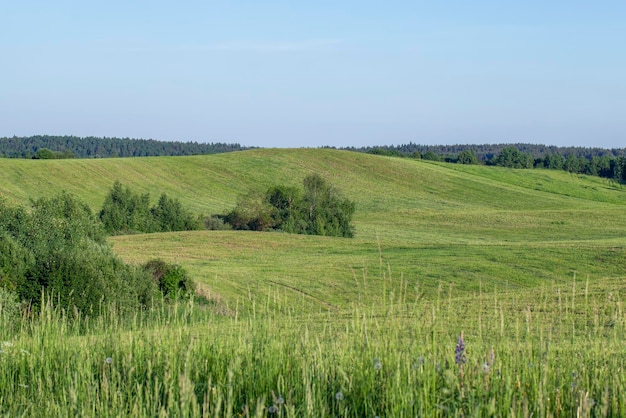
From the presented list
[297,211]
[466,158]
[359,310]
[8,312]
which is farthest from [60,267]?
[466,158]

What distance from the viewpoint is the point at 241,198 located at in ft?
188

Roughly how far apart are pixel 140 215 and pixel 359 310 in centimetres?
4791

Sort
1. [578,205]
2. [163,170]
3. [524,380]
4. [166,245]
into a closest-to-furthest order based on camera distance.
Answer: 1. [524,380]
2. [166,245]
3. [578,205]
4. [163,170]

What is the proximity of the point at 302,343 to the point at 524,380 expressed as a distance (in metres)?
1.67

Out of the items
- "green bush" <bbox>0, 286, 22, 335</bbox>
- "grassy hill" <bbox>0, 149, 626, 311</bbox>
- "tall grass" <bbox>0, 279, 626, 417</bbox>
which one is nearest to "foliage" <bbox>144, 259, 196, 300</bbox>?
"grassy hill" <bbox>0, 149, 626, 311</bbox>

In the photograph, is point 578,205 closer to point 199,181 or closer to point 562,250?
point 199,181

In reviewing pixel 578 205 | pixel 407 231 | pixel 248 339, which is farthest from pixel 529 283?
pixel 578 205

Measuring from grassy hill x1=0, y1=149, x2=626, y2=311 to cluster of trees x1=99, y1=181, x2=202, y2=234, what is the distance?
6970 millimetres

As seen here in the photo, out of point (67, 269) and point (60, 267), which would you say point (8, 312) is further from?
point (60, 267)

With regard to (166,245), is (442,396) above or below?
above

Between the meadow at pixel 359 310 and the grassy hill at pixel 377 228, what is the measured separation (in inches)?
8.1

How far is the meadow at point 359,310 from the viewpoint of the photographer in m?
4.71

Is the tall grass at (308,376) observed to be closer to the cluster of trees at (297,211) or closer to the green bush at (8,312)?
the green bush at (8,312)

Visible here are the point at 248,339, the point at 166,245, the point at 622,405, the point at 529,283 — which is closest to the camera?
the point at 622,405
